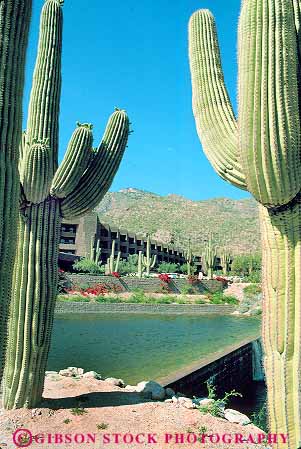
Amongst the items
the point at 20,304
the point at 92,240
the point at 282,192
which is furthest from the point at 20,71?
the point at 92,240

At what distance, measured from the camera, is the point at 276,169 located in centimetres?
336

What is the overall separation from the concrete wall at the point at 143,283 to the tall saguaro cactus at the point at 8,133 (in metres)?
25.0

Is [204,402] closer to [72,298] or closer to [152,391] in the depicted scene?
[152,391]

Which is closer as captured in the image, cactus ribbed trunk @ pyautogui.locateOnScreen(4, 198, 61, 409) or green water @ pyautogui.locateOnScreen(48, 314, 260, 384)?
cactus ribbed trunk @ pyautogui.locateOnScreen(4, 198, 61, 409)

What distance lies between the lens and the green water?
33.2 feet

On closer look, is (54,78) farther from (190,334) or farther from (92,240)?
(92,240)

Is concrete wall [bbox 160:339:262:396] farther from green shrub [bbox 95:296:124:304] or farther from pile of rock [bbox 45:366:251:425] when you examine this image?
green shrub [bbox 95:296:124:304]

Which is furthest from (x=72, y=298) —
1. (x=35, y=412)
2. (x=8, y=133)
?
(x=8, y=133)

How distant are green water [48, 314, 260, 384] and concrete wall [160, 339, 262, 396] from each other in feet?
2.87

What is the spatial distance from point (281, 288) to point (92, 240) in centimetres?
4355

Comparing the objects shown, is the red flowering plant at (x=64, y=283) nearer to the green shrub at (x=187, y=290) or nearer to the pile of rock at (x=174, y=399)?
the green shrub at (x=187, y=290)

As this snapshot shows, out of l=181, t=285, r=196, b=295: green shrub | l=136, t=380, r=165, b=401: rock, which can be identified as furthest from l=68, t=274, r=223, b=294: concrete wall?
l=136, t=380, r=165, b=401: rock

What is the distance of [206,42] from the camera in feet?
15.7

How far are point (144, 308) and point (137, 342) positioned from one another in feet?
37.9
